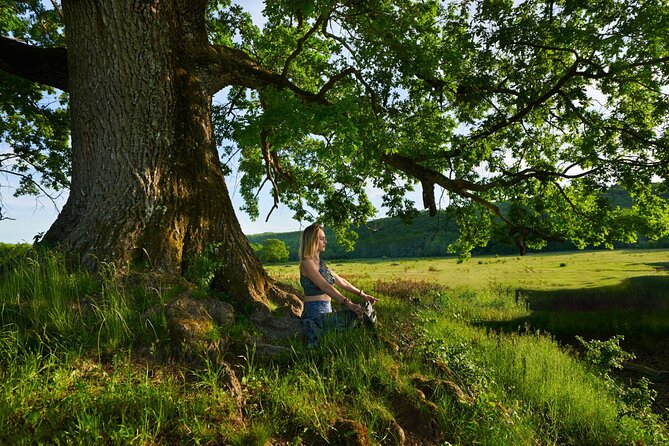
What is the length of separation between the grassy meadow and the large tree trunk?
2.35ft

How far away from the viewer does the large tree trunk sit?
597 cm

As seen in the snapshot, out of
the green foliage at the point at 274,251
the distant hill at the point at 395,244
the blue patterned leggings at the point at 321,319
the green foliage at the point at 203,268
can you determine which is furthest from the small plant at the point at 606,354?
the distant hill at the point at 395,244

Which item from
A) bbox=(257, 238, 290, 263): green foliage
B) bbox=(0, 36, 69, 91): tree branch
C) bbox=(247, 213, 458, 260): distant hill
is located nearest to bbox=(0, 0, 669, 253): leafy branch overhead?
bbox=(0, 36, 69, 91): tree branch

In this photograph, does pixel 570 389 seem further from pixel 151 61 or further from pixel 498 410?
pixel 151 61

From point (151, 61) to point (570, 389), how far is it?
887 cm

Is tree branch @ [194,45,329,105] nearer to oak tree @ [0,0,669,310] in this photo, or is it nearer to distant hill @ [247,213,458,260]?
oak tree @ [0,0,669,310]

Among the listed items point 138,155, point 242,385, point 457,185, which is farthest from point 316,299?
point 457,185

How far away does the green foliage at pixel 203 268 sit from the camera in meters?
6.08

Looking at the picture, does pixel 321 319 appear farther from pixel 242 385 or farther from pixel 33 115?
pixel 33 115

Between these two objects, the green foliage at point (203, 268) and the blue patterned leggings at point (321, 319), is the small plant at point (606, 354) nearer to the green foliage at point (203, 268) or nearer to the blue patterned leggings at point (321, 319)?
the blue patterned leggings at point (321, 319)

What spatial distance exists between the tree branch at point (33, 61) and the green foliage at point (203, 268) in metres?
5.42

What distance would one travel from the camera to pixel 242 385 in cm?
397

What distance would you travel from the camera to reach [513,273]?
83.2 feet

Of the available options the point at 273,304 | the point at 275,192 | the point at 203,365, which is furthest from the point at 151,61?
the point at 275,192
